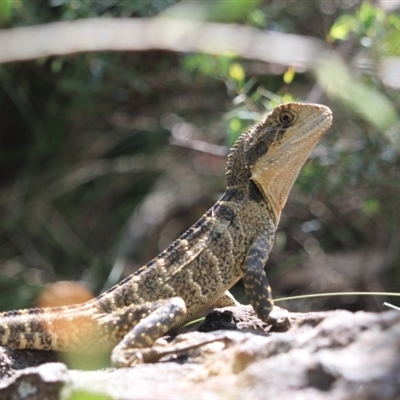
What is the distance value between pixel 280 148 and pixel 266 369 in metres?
2.39

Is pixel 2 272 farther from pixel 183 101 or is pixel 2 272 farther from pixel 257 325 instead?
pixel 257 325

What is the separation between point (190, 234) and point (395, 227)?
4838mm

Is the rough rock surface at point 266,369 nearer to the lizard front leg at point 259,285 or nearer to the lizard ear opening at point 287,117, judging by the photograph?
the lizard front leg at point 259,285

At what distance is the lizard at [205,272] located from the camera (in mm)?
4355

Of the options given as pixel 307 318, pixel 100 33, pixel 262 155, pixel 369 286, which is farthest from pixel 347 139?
pixel 100 33

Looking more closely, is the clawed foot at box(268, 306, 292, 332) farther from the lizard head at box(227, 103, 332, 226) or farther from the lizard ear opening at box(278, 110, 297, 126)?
the lizard ear opening at box(278, 110, 297, 126)

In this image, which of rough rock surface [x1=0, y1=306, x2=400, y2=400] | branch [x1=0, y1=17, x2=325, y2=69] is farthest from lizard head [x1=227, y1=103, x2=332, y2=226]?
branch [x1=0, y1=17, x2=325, y2=69]

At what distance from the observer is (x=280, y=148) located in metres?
5.08

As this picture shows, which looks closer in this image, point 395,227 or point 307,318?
point 307,318

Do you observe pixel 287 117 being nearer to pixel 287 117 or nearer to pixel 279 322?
pixel 287 117

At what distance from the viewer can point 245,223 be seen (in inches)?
195

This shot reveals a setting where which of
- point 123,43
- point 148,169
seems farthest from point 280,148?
point 148,169

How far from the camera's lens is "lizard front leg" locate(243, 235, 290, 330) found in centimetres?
436

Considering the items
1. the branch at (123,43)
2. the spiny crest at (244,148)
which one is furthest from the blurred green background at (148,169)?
the branch at (123,43)
